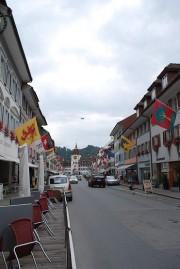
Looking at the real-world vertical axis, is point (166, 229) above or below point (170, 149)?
below

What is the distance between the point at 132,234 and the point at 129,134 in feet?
165

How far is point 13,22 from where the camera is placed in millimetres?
17453

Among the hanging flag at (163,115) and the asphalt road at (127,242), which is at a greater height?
the hanging flag at (163,115)

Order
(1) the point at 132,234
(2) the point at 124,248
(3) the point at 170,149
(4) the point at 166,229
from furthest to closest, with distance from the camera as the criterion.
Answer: (3) the point at 170,149
(4) the point at 166,229
(1) the point at 132,234
(2) the point at 124,248

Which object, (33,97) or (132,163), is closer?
(33,97)

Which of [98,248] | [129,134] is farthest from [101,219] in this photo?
[129,134]

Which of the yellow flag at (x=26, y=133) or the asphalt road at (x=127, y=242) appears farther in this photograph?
the yellow flag at (x=26, y=133)

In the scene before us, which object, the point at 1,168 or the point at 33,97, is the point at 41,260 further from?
the point at 33,97

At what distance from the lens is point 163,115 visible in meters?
23.3

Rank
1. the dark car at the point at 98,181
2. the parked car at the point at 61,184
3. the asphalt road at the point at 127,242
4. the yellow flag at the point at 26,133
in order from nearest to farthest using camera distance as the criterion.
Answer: the asphalt road at the point at 127,242 < the yellow flag at the point at 26,133 < the parked car at the point at 61,184 < the dark car at the point at 98,181

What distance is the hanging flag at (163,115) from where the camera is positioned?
22670mm

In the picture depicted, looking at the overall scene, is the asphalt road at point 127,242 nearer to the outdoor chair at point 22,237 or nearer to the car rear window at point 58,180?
the outdoor chair at point 22,237

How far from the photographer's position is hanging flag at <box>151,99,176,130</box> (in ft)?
74.4

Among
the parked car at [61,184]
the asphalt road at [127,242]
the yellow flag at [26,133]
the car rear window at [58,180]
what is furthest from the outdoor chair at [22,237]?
the car rear window at [58,180]
